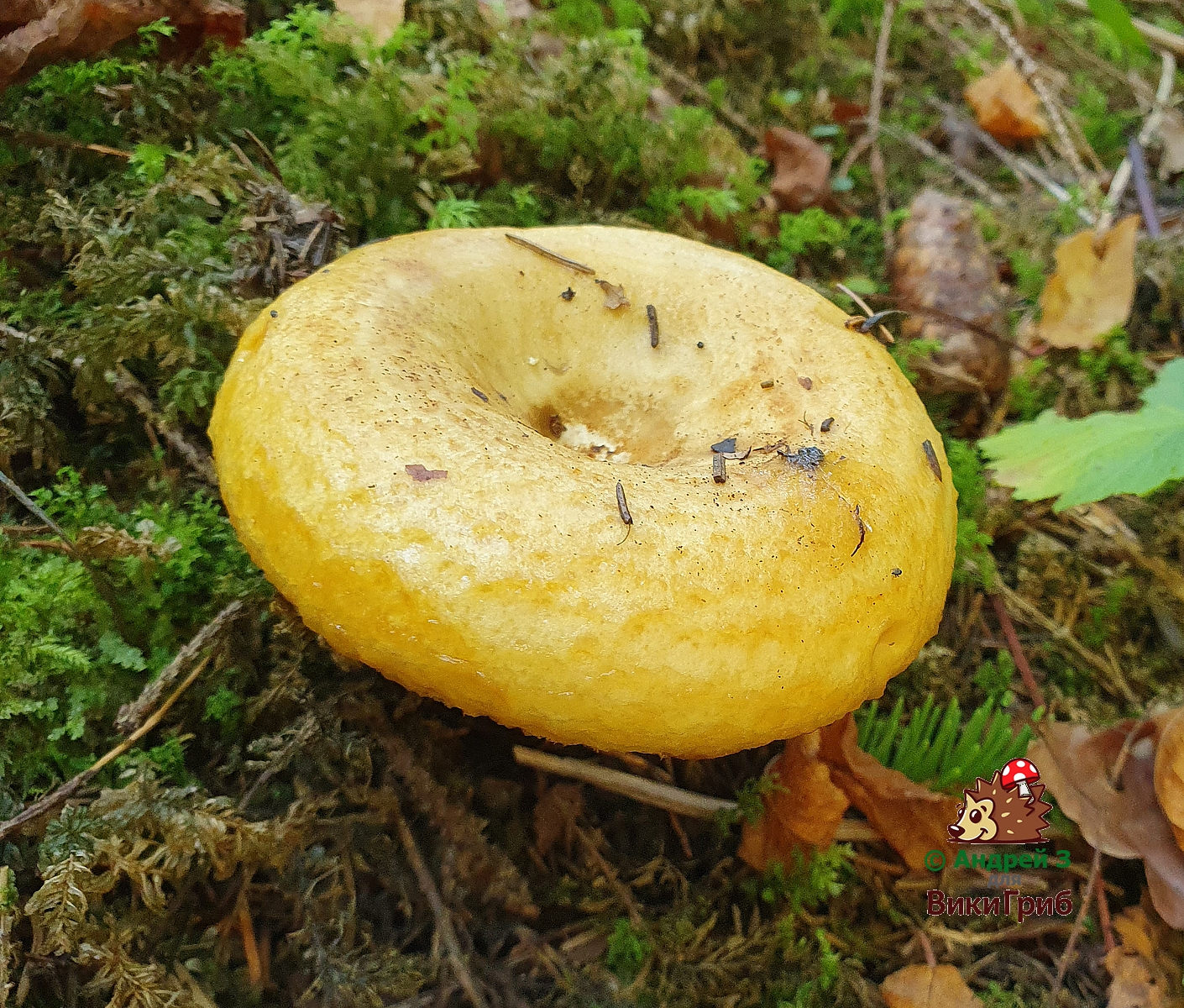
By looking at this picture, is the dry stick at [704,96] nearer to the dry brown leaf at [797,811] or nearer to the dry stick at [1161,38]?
the dry stick at [1161,38]

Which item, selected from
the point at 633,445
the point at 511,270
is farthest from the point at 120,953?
the point at 511,270

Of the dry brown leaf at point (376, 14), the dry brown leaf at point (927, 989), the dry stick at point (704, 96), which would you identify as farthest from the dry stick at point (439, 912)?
the dry stick at point (704, 96)

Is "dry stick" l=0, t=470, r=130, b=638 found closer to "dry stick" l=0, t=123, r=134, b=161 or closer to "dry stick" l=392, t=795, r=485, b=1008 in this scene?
"dry stick" l=392, t=795, r=485, b=1008

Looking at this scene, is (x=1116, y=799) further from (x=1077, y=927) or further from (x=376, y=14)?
(x=376, y=14)

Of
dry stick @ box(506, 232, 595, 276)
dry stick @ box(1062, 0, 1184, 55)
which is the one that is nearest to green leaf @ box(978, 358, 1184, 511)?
dry stick @ box(506, 232, 595, 276)

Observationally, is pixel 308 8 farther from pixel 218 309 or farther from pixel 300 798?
pixel 300 798

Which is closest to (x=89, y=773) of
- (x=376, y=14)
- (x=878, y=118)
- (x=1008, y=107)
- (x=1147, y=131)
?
(x=376, y=14)
